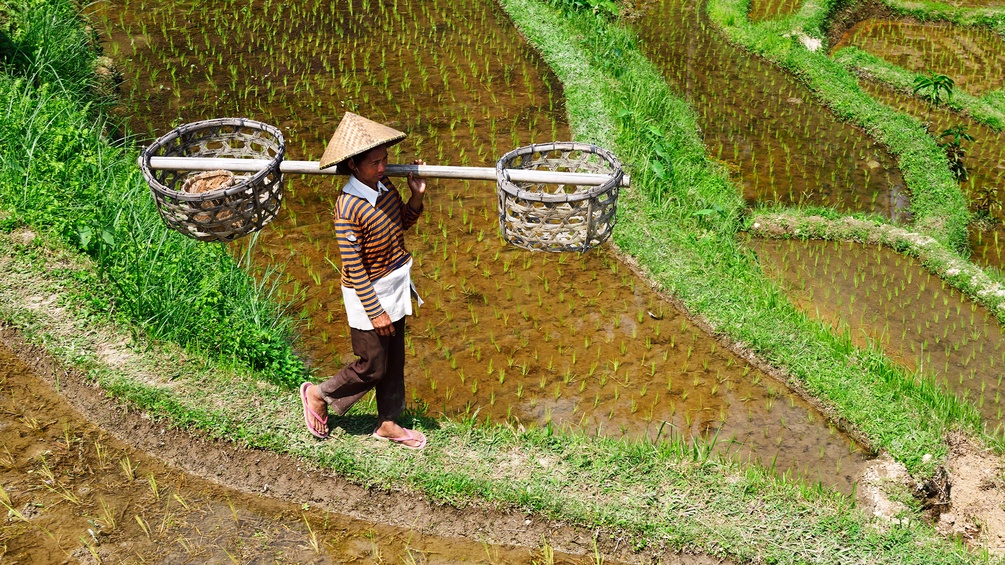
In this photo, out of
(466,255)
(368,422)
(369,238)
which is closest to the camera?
(369,238)

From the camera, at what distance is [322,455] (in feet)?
12.0

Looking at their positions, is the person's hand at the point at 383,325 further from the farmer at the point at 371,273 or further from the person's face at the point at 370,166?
the person's face at the point at 370,166

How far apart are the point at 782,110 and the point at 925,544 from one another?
4.82 meters

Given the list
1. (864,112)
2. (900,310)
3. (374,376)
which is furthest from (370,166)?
(864,112)


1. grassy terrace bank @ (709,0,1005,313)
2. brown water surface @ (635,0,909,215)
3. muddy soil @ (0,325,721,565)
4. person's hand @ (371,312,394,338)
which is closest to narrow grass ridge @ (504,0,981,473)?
brown water surface @ (635,0,909,215)

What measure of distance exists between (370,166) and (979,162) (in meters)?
5.67

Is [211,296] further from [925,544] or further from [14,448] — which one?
[925,544]

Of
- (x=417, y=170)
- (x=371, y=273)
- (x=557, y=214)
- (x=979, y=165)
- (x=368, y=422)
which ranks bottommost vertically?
(x=368, y=422)

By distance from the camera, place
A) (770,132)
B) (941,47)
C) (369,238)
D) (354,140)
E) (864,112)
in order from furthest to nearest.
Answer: (941,47), (864,112), (770,132), (369,238), (354,140)

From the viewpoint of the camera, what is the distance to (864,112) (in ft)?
24.1

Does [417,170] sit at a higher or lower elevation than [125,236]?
higher

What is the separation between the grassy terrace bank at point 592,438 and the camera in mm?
3477

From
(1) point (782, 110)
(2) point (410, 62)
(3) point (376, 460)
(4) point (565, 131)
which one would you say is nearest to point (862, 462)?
(3) point (376, 460)

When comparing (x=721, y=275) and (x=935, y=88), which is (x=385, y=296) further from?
(x=935, y=88)
